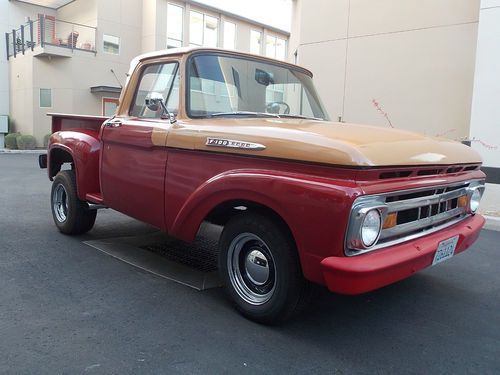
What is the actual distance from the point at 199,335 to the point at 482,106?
285 inches

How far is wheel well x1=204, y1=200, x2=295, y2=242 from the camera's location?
3169 mm

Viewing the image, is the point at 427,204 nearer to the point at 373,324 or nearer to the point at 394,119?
the point at 373,324

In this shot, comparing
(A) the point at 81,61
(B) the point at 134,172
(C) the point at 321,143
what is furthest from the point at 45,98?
(C) the point at 321,143

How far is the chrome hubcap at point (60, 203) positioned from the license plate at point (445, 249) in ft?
14.0

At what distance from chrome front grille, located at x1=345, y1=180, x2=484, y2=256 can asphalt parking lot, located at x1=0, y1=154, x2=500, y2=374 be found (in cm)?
73

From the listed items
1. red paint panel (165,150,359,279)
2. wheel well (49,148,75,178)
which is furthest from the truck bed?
red paint panel (165,150,359,279)

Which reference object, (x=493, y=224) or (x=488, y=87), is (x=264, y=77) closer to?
(x=493, y=224)

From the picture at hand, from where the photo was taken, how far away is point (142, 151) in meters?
4.16

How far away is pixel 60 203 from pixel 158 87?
91.2 inches

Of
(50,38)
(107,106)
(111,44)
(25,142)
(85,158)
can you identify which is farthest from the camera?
(107,106)

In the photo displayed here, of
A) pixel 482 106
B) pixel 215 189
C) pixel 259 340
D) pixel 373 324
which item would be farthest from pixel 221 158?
pixel 482 106

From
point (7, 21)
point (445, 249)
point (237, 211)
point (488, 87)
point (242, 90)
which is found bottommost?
point (445, 249)

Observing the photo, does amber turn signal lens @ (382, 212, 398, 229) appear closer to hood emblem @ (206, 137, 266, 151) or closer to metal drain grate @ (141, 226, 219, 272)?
hood emblem @ (206, 137, 266, 151)

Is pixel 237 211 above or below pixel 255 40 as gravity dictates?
below
